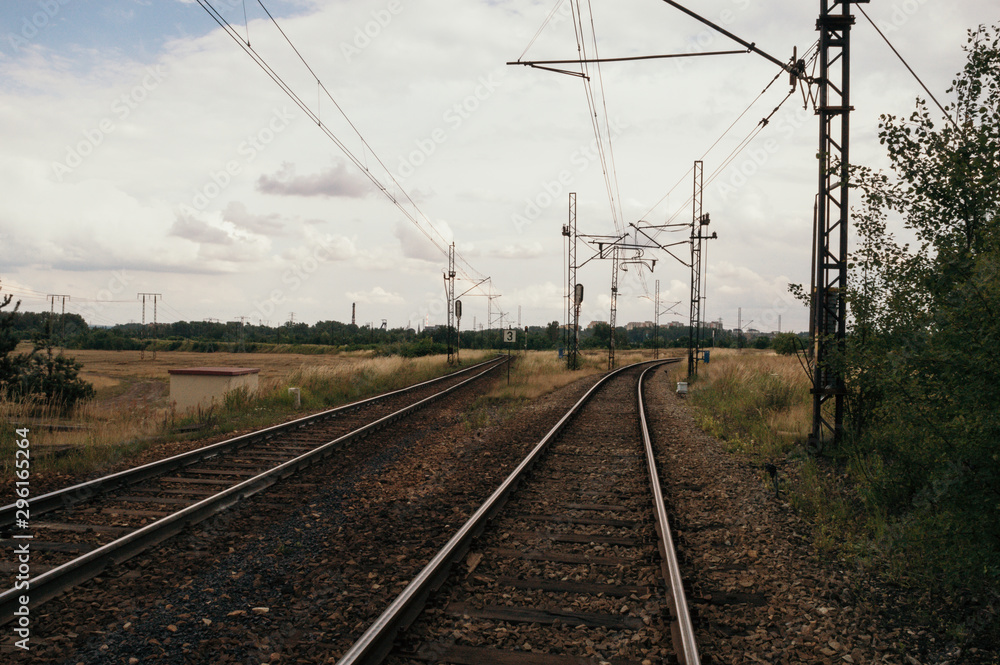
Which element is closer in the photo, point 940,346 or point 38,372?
point 940,346

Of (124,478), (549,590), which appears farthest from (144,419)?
(549,590)

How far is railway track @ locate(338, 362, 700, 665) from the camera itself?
3850 mm

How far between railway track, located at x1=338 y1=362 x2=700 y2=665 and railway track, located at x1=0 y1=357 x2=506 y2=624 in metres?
2.79

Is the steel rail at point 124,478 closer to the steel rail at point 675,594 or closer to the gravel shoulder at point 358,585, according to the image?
the gravel shoulder at point 358,585

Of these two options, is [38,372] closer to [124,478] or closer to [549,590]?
[124,478]

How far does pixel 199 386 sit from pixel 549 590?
13842 millimetres

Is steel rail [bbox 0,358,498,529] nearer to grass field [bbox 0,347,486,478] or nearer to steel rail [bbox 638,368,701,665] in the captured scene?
grass field [bbox 0,347,486,478]

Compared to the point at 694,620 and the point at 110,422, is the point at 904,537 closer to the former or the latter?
the point at 694,620

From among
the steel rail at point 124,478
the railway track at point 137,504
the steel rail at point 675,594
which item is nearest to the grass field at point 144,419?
the steel rail at point 124,478

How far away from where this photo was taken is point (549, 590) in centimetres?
482

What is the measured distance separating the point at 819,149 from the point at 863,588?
22.7 feet

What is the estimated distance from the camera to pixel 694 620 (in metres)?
4.32

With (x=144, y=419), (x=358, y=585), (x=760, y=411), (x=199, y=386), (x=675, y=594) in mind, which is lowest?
(x=358, y=585)

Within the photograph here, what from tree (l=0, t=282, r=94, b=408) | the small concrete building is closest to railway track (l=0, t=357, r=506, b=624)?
the small concrete building
